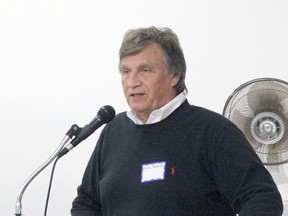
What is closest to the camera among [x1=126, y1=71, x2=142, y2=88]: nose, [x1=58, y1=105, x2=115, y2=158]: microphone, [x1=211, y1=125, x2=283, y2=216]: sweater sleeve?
[x1=211, y1=125, x2=283, y2=216]: sweater sleeve

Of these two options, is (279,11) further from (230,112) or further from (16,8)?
(16,8)

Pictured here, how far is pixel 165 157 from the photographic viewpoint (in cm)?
174

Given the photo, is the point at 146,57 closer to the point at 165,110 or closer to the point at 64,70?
the point at 165,110

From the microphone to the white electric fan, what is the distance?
0.71 m

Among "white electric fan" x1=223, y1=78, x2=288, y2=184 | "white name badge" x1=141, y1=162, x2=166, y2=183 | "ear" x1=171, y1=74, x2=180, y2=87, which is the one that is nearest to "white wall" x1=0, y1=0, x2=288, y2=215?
"white electric fan" x1=223, y1=78, x2=288, y2=184

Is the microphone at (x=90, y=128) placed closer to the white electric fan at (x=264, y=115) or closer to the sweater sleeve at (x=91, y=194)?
the sweater sleeve at (x=91, y=194)

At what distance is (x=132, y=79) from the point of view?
1792 millimetres

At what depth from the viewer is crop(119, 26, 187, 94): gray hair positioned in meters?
1.82

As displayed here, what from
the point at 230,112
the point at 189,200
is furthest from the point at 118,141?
the point at 230,112

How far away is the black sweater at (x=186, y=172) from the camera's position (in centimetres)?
158

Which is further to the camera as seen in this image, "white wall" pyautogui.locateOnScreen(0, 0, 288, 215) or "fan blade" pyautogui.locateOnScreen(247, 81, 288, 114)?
"white wall" pyautogui.locateOnScreen(0, 0, 288, 215)

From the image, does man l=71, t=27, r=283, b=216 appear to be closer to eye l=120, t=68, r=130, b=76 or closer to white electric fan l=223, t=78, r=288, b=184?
eye l=120, t=68, r=130, b=76

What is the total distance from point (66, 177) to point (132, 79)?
1.22 metres

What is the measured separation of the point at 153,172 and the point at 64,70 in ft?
4.28
